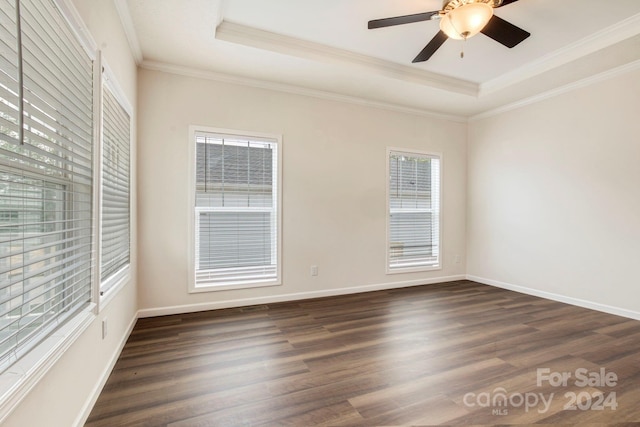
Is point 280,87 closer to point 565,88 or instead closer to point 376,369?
point 376,369

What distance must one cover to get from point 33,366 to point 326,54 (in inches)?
128

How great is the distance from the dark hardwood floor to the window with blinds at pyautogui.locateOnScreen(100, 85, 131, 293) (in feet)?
2.37

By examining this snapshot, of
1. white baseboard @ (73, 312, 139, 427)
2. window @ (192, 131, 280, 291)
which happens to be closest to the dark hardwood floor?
white baseboard @ (73, 312, 139, 427)

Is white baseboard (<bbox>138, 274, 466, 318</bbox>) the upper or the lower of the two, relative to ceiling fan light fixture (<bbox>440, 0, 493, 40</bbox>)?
lower

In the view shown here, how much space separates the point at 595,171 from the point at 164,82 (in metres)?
4.83

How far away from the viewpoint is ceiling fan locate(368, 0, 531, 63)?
2154 mm

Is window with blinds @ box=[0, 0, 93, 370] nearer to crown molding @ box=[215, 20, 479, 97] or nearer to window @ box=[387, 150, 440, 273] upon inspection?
crown molding @ box=[215, 20, 479, 97]

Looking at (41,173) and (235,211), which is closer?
(41,173)

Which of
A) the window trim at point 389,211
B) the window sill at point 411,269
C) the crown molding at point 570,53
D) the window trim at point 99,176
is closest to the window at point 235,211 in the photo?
the window trim at point 99,176

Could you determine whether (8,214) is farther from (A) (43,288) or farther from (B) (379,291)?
(B) (379,291)

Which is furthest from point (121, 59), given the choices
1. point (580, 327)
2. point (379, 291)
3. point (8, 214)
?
point (580, 327)

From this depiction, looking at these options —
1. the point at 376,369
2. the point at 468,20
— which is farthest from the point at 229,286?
the point at 468,20

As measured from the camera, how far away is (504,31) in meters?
2.45

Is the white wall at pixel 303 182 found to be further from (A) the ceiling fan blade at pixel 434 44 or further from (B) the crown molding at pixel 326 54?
(A) the ceiling fan blade at pixel 434 44
